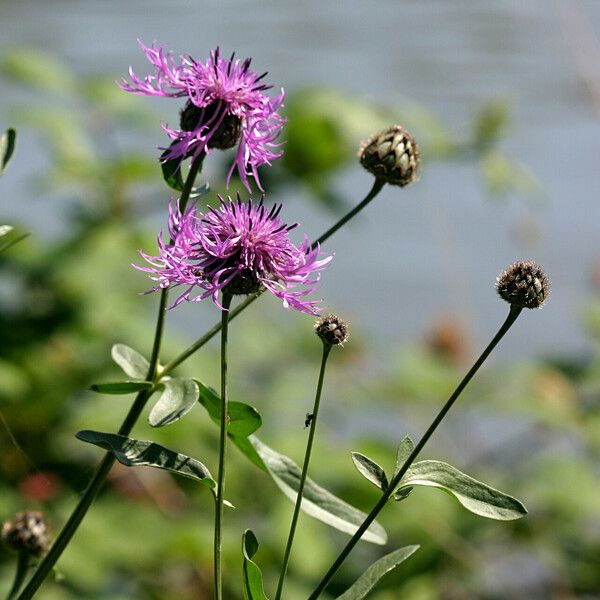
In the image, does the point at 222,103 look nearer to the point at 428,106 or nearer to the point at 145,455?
the point at 145,455

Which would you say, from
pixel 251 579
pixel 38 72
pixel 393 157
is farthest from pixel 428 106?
pixel 251 579

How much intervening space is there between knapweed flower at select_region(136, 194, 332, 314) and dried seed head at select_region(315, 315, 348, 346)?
0.02 metres

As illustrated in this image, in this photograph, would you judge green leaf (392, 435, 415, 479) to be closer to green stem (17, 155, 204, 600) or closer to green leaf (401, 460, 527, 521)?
green leaf (401, 460, 527, 521)

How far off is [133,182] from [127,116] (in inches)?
6.2

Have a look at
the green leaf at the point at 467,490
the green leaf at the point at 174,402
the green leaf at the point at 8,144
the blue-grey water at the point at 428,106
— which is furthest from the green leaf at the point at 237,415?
the blue-grey water at the point at 428,106

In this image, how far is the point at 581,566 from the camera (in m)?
2.61

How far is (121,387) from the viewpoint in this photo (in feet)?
2.55

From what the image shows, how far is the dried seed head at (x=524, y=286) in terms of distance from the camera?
30.0 inches

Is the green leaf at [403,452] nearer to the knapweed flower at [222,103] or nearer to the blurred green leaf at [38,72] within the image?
the knapweed flower at [222,103]

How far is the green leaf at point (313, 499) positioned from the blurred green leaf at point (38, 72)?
1874mm

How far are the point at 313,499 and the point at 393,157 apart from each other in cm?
28

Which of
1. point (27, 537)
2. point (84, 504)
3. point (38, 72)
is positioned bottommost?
point (27, 537)

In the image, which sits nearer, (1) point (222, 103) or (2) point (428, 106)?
(1) point (222, 103)

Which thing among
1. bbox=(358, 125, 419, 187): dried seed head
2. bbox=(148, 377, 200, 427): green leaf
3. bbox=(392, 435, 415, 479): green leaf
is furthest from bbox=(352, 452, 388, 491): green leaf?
bbox=(358, 125, 419, 187): dried seed head
